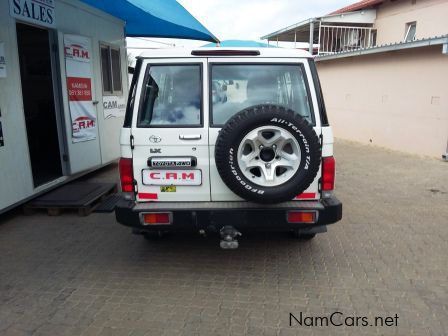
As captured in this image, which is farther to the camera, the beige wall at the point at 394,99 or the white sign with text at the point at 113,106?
the beige wall at the point at 394,99

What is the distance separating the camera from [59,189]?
20.1 ft

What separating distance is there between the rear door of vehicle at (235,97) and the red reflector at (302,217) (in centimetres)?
20

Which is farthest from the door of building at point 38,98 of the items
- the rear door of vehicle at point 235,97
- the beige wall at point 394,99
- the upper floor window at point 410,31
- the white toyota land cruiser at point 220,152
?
the upper floor window at point 410,31

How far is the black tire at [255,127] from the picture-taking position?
3053mm

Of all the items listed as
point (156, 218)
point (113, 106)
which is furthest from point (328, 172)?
point (113, 106)

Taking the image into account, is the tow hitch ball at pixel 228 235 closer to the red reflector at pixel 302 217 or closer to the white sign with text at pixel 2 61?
the red reflector at pixel 302 217

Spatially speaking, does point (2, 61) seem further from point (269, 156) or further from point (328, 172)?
point (328, 172)

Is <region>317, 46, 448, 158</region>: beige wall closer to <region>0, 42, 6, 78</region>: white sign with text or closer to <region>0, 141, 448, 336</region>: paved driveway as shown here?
<region>0, 141, 448, 336</region>: paved driveway

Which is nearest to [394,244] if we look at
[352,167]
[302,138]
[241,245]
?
[241,245]

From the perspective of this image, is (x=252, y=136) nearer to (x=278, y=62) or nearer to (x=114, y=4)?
(x=278, y=62)

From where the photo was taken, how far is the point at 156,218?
11.0ft

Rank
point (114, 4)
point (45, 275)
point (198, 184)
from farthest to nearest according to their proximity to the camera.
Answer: point (114, 4), point (45, 275), point (198, 184)

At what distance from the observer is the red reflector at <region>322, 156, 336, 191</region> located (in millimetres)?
3369

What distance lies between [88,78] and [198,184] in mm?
4559
